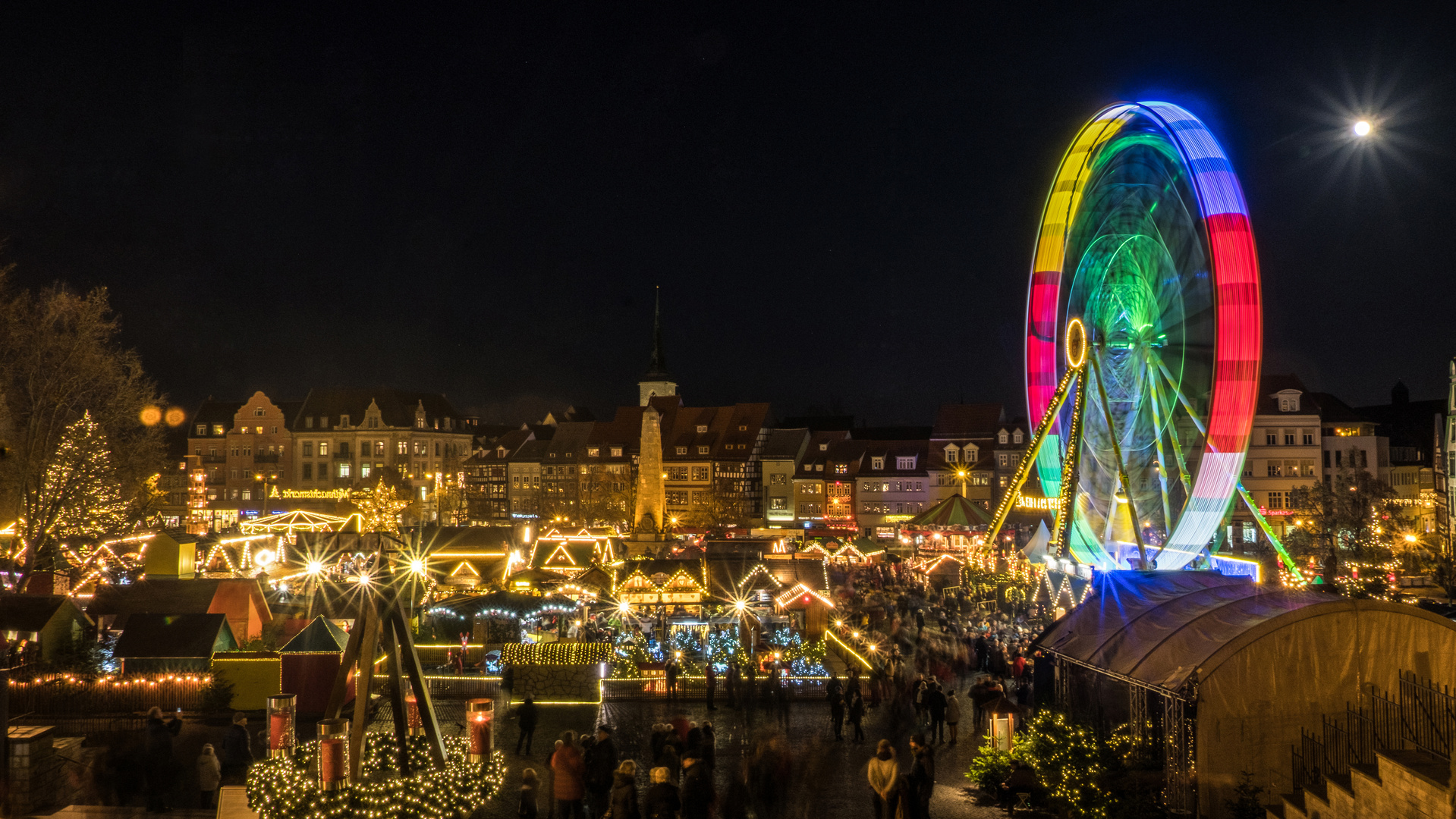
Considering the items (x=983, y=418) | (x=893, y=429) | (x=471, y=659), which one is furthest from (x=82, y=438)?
(x=893, y=429)

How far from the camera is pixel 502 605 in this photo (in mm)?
23156

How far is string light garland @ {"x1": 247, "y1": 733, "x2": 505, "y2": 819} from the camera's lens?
9727 mm

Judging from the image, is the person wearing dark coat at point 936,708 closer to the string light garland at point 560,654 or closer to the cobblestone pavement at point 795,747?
the cobblestone pavement at point 795,747

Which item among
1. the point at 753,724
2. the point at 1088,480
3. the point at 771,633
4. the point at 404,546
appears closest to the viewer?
the point at 404,546

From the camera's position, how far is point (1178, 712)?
1076cm

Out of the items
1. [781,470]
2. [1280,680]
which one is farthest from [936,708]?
[781,470]

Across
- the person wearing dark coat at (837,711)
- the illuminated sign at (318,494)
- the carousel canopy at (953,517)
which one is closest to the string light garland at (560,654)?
the person wearing dark coat at (837,711)

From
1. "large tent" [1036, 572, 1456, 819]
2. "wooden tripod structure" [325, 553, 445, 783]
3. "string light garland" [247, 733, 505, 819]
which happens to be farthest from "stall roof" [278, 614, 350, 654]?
"large tent" [1036, 572, 1456, 819]

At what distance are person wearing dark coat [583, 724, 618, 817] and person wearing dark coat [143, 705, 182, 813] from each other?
15.6 feet

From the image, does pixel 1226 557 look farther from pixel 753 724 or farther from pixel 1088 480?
pixel 753 724

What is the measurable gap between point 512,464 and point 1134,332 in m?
69.2

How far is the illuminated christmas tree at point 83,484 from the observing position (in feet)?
86.6

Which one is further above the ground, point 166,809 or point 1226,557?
point 1226,557

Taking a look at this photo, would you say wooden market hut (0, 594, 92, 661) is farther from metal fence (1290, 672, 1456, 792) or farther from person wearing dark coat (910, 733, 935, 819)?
metal fence (1290, 672, 1456, 792)
